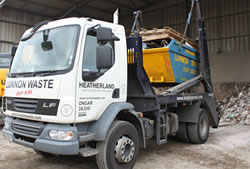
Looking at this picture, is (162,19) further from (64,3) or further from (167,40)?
(167,40)

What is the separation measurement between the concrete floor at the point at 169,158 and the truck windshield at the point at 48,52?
6.07 feet

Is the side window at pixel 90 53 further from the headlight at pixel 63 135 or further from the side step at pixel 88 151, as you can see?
the side step at pixel 88 151

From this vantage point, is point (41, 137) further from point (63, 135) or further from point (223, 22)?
point (223, 22)

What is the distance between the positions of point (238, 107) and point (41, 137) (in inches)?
430

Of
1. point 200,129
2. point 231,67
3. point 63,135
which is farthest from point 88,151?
point 231,67

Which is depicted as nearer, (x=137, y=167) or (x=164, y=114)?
(x=137, y=167)

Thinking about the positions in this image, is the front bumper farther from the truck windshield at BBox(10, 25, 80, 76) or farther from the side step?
the truck windshield at BBox(10, 25, 80, 76)

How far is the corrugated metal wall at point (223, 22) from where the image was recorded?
16.6m

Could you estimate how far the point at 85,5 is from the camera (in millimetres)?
18812

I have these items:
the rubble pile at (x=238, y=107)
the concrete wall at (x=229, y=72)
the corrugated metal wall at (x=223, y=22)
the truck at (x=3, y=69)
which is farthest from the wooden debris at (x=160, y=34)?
the corrugated metal wall at (x=223, y=22)

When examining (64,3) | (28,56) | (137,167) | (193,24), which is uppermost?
(64,3)

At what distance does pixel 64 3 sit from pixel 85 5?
1.62 m

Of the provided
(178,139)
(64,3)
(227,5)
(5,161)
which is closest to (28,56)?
(5,161)

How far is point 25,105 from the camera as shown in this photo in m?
3.74
